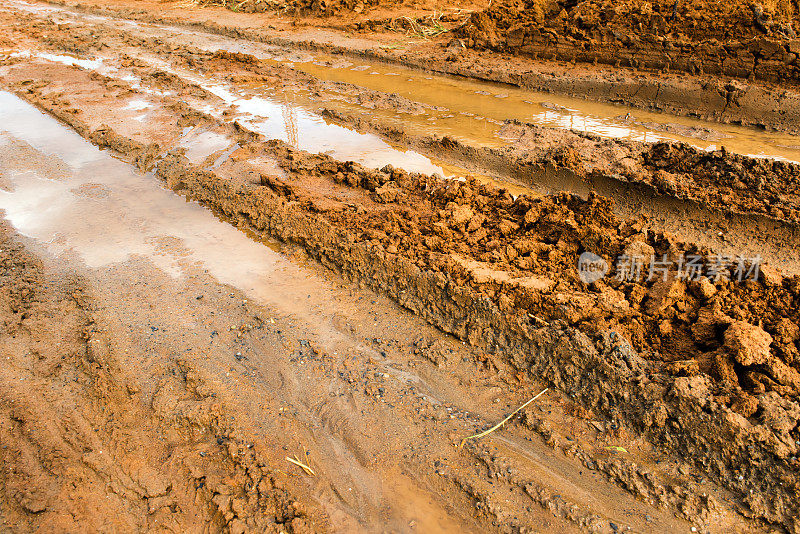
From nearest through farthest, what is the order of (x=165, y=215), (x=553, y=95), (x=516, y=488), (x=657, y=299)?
(x=516, y=488), (x=657, y=299), (x=165, y=215), (x=553, y=95)

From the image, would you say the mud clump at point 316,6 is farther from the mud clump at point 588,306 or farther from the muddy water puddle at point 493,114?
the mud clump at point 588,306

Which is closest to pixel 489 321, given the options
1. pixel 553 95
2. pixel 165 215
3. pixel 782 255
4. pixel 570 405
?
pixel 570 405

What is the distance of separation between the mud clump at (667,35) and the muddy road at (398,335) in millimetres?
1363

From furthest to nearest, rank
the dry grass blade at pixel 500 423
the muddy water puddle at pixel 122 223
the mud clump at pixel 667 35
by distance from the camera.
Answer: the mud clump at pixel 667 35 < the muddy water puddle at pixel 122 223 < the dry grass blade at pixel 500 423

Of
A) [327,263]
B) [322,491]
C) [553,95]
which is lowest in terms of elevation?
[322,491]

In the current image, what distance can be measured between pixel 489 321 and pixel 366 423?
131 cm

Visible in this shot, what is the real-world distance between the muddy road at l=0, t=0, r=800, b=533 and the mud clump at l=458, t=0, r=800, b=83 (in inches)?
53.6

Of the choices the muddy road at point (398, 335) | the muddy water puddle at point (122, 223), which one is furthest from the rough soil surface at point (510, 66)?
the muddy water puddle at point (122, 223)

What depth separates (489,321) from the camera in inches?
156

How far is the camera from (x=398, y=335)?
416 cm

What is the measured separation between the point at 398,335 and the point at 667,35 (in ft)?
30.3

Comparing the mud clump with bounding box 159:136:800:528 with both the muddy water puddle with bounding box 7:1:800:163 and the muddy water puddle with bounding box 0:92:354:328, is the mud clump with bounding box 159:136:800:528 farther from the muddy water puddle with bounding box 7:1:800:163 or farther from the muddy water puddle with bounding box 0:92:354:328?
the muddy water puddle with bounding box 7:1:800:163

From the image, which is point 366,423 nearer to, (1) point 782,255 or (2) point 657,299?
(2) point 657,299

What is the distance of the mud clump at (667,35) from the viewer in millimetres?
8672
